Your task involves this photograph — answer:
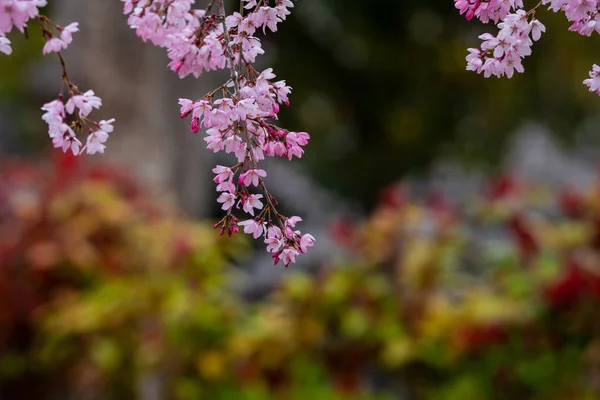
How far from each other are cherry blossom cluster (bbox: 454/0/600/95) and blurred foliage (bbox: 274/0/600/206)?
622 cm

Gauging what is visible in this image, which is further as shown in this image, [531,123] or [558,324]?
[531,123]

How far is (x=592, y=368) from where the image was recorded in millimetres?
2996

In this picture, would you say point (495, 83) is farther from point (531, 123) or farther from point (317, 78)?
point (317, 78)

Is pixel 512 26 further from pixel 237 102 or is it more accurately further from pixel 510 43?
pixel 237 102

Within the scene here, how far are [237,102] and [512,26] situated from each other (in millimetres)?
374

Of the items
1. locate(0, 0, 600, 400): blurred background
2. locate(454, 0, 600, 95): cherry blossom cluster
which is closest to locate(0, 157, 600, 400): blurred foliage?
locate(0, 0, 600, 400): blurred background

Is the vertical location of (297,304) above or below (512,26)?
above

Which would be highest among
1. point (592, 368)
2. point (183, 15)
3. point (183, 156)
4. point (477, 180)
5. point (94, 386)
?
point (477, 180)

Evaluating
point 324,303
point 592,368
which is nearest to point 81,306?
point 324,303

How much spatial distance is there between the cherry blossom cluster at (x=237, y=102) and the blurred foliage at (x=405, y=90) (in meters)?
6.30

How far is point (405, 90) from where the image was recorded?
25.2ft

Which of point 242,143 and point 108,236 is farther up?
point 108,236

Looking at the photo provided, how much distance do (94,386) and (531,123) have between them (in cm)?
577

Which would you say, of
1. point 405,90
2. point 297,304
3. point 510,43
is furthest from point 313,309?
point 405,90
